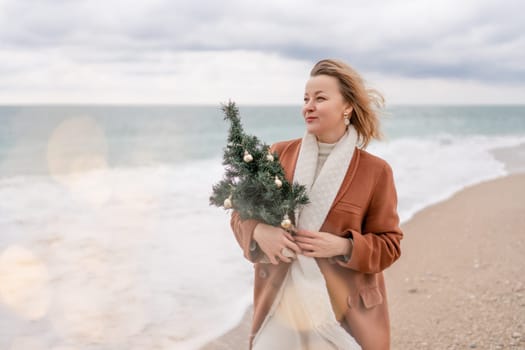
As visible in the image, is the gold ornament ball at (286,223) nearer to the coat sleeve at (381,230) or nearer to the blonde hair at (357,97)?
the coat sleeve at (381,230)

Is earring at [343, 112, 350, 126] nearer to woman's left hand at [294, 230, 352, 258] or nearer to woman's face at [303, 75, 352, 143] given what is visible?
woman's face at [303, 75, 352, 143]

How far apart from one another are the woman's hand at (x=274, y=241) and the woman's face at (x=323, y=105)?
1.67 feet

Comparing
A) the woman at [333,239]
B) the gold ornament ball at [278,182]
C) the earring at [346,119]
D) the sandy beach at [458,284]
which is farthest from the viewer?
the sandy beach at [458,284]

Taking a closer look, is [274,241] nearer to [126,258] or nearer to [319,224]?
[319,224]

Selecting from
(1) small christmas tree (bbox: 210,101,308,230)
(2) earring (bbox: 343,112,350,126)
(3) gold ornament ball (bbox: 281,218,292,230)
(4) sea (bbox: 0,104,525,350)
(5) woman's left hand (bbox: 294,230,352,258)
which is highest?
(2) earring (bbox: 343,112,350,126)

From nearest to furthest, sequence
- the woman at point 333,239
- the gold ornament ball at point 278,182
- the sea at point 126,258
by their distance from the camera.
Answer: the gold ornament ball at point 278,182 → the woman at point 333,239 → the sea at point 126,258

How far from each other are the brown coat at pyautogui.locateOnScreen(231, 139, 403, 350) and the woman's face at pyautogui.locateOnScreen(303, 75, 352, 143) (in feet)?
0.66

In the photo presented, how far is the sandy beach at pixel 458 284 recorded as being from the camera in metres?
4.44

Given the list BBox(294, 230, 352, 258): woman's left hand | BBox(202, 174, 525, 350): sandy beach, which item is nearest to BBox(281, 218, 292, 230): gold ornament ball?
BBox(294, 230, 352, 258): woman's left hand

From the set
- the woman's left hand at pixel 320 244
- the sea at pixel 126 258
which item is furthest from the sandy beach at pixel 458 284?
the woman's left hand at pixel 320 244

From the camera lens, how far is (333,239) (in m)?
2.05

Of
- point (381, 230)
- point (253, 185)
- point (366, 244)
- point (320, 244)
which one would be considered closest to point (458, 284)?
point (381, 230)

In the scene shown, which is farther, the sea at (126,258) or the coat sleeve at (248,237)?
the sea at (126,258)

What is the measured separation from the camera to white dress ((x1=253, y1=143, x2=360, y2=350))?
2.10 m
